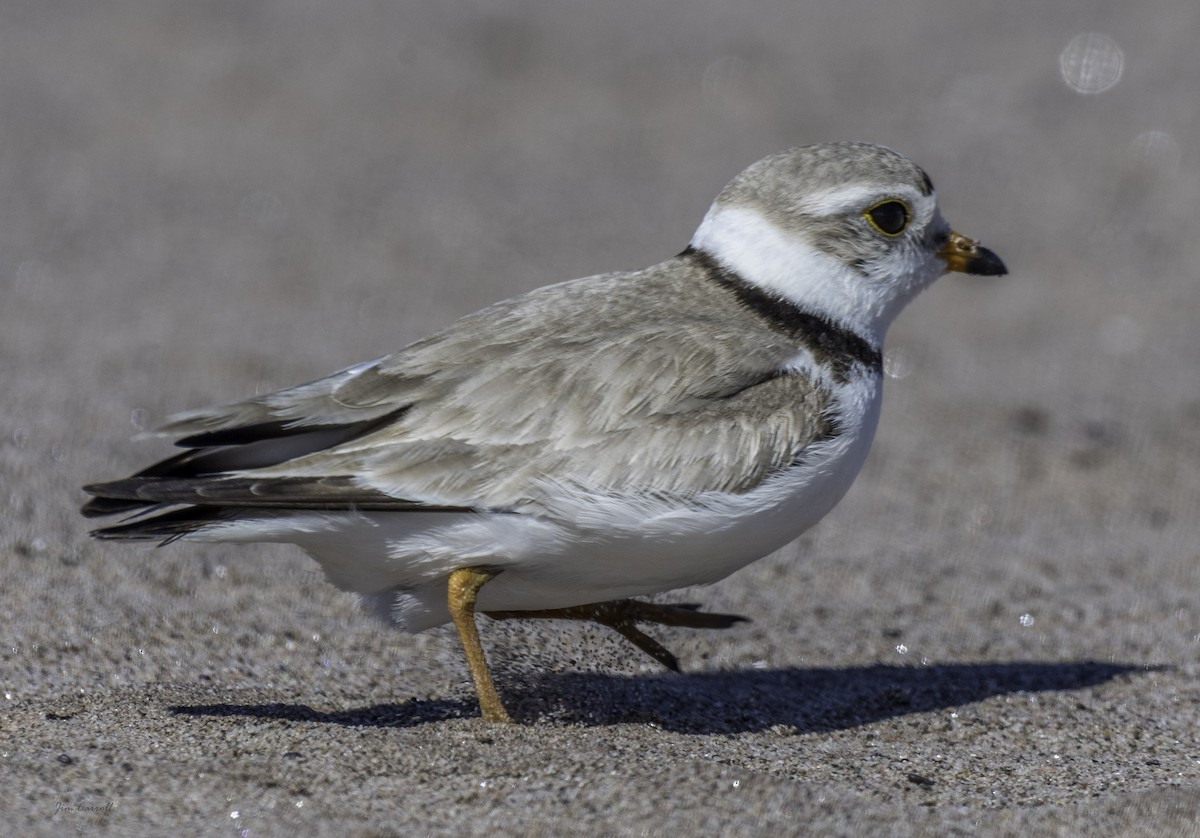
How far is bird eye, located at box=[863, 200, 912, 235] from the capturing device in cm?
425

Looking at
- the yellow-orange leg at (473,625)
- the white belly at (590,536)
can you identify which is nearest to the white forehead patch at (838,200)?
the white belly at (590,536)

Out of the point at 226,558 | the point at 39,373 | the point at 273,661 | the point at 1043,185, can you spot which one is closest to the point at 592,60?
the point at 1043,185

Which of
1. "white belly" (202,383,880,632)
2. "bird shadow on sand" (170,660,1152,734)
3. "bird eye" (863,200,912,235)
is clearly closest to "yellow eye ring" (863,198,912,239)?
"bird eye" (863,200,912,235)

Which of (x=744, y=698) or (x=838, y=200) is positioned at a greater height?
(x=838, y=200)

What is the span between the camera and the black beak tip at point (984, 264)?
14.8 ft

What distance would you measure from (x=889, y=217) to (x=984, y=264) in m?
0.45

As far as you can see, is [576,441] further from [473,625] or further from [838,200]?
[838,200]

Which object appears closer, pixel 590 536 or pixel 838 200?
pixel 590 536

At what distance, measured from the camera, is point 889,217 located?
4.28 meters

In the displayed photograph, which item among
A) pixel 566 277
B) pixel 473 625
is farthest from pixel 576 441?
pixel 566 277

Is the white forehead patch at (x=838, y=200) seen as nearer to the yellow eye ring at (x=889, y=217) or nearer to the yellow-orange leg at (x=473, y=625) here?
the yellow eye ring at (x=889, y=217)

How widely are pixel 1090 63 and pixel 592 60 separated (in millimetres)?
3692

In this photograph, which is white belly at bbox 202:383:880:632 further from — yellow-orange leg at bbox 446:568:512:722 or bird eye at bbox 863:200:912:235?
bird eye at bbox 863:200:912:235

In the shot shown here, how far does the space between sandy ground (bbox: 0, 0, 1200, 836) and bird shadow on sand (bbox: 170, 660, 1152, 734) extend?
0.8 inches
